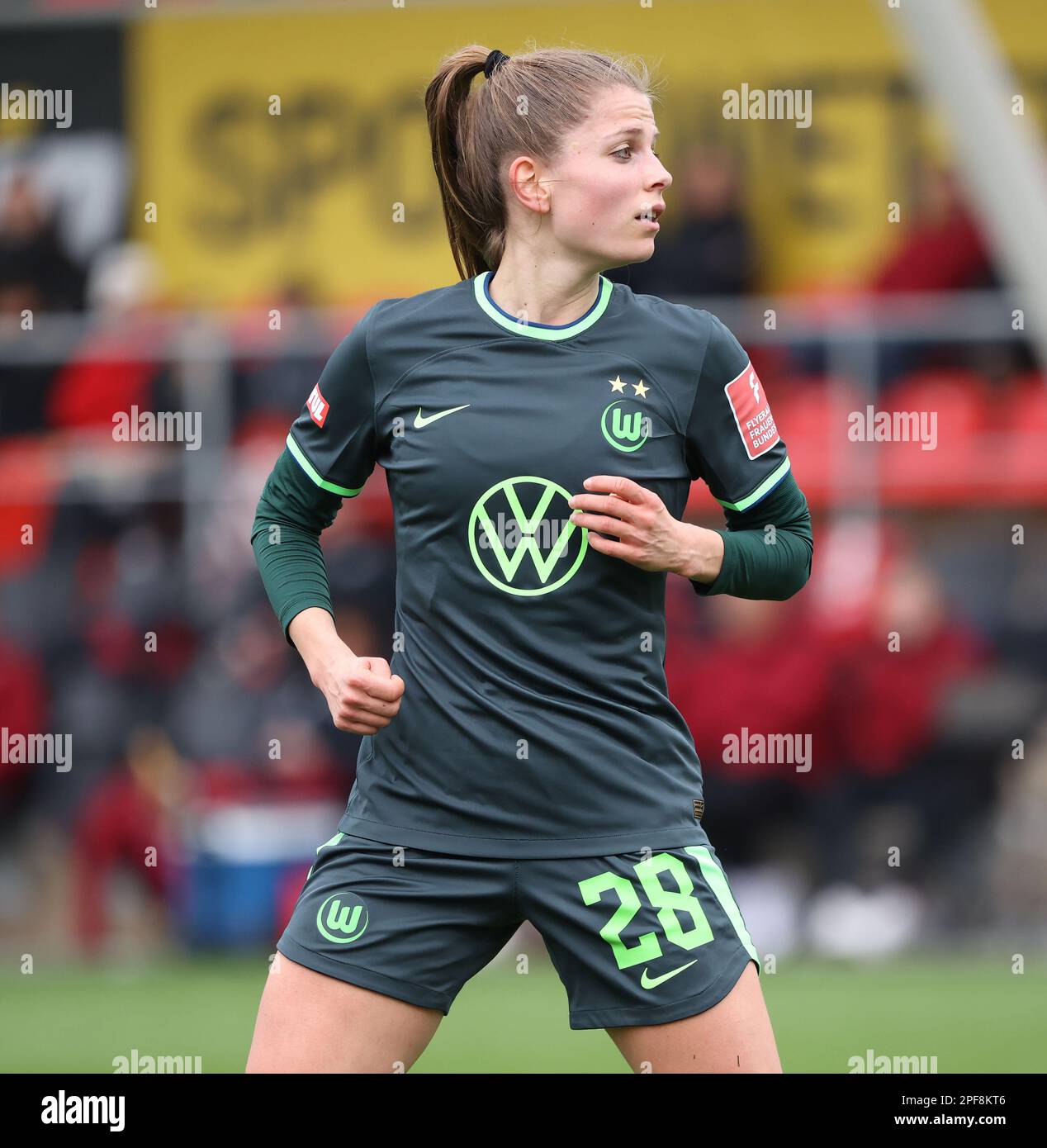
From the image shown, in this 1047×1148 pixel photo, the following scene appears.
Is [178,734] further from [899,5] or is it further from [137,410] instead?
[899,5]

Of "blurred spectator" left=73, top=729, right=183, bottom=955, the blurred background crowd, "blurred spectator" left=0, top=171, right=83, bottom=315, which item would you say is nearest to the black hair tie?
the blurred background crowd

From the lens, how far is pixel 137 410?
1091cm

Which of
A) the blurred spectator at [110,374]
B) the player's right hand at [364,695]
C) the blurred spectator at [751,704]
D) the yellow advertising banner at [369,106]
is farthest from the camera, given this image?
the yellow advertising banner at [369,106]

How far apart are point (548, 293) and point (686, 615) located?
264 inches

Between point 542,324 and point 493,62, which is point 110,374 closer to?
point 493,62

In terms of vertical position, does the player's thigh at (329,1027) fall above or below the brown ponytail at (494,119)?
below

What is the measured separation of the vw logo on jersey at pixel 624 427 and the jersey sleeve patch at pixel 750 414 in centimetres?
18

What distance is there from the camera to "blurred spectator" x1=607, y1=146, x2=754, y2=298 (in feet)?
36.1

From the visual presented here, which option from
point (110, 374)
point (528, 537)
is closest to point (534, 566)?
point (528, 537)

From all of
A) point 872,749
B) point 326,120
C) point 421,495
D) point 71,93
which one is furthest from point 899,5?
point 71,93

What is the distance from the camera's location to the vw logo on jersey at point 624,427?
3.61 meters

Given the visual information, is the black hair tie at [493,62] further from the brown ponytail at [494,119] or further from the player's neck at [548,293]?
the player's neck at [548,293]

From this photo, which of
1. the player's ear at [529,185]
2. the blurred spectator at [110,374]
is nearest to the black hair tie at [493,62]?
the player's ear at [529,185]

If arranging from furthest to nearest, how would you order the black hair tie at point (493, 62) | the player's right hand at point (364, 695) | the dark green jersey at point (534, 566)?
the black hair tie at point (493, 62) → the dark green jersey at point (534, 566) → the player's right hand at point (364, 695)
